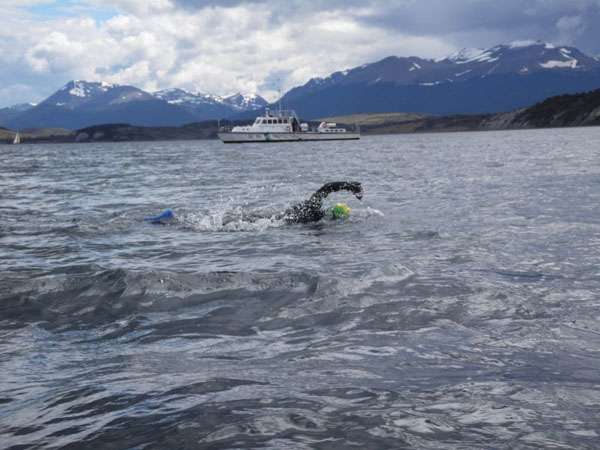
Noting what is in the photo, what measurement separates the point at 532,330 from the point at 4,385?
5963 millimetres

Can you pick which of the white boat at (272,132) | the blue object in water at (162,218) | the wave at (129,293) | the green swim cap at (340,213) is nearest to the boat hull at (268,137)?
the white boat at (272,132)

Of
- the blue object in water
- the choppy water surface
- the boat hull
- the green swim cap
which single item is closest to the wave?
the choppy water surface

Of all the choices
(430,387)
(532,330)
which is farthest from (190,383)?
(532,330)

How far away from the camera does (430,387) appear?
5797 millimetres

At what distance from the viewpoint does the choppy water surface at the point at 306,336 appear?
502 centimetres

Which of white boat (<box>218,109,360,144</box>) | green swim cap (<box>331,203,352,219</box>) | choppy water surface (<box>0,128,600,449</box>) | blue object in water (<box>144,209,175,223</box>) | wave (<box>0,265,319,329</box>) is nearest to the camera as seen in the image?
choppy water surface (<box>0,128,600,449</box>)

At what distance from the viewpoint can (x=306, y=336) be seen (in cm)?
762

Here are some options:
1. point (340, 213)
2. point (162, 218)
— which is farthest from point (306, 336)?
point (162, 218)

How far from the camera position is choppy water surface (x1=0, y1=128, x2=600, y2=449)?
502cm

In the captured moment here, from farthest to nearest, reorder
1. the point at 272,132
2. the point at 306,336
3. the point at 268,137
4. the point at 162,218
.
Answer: the point at 268,137
the point at 272,132
the point at 162,218
the point at 306,336

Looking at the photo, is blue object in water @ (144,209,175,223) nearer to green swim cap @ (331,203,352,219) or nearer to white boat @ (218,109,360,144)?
green swim cap @ (331,203,352,219)

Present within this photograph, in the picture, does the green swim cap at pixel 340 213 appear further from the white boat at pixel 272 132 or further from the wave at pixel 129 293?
the white boat at pixel 272 132

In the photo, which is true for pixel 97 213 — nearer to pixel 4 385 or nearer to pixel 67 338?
pixel 67 338

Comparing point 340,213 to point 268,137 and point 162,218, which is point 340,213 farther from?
point 268,137
